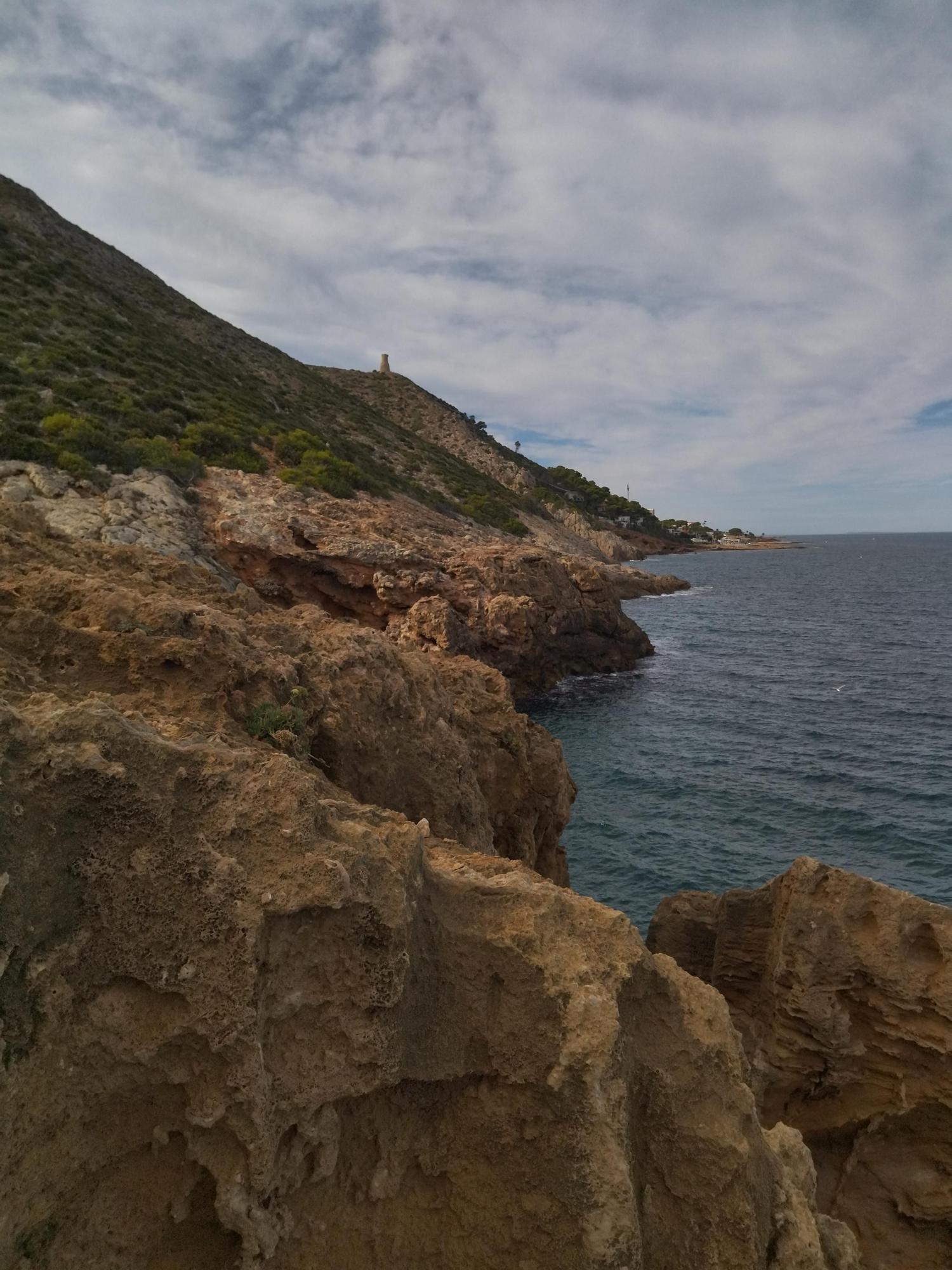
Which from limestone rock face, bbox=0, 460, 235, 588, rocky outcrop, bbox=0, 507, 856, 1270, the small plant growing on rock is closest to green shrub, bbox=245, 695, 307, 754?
the small plant growing on rock

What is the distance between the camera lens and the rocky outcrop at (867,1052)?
9.12 metres

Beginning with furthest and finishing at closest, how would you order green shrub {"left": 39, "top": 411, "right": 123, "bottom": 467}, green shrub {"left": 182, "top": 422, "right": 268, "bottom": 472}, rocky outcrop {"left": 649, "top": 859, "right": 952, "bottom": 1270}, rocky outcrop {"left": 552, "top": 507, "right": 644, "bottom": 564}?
rocky outcrop {"left": 552, "top": 507, "right": 644, "bottom": 564}
green shrub {"left": 182, "top": 422, "right": 268, "bottom": 472}
green shrub {"left": 39, "top": 411, "right": 123, "bottom": 467}
rocky outcrop {"left": 649, "top": 859, "right": 952, "bottom": 1270}

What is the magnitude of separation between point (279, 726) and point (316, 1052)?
4240mm

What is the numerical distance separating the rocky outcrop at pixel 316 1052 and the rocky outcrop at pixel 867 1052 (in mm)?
4437

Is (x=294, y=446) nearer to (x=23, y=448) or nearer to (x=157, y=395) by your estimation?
(x=157, y=395)

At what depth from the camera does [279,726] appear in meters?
8.40

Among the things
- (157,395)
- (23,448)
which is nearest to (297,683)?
(23,448)

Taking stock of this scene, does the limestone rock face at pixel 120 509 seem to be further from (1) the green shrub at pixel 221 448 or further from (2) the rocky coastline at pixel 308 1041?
(2) the rocky coastline at pixel 308 1041

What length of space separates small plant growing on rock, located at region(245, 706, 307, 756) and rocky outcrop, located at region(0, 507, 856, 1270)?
1838 mm

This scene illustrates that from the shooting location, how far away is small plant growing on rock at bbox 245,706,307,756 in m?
8.16

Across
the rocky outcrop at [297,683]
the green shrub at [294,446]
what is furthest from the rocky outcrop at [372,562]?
the rocky outcrop at [297,683]

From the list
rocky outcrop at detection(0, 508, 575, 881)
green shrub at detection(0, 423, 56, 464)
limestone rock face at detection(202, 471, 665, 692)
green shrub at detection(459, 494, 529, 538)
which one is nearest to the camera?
rocky outcrop at detection(0, 508, 575, 881)

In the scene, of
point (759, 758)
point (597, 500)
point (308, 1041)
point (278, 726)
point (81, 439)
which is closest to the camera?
point (308, 1041)

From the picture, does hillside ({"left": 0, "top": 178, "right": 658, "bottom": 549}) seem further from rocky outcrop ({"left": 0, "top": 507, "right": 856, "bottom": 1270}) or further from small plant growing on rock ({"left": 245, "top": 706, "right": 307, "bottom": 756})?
rocky outcrop ({"left": 0, "top": 507, "right": 856, "bottom": 1270})
